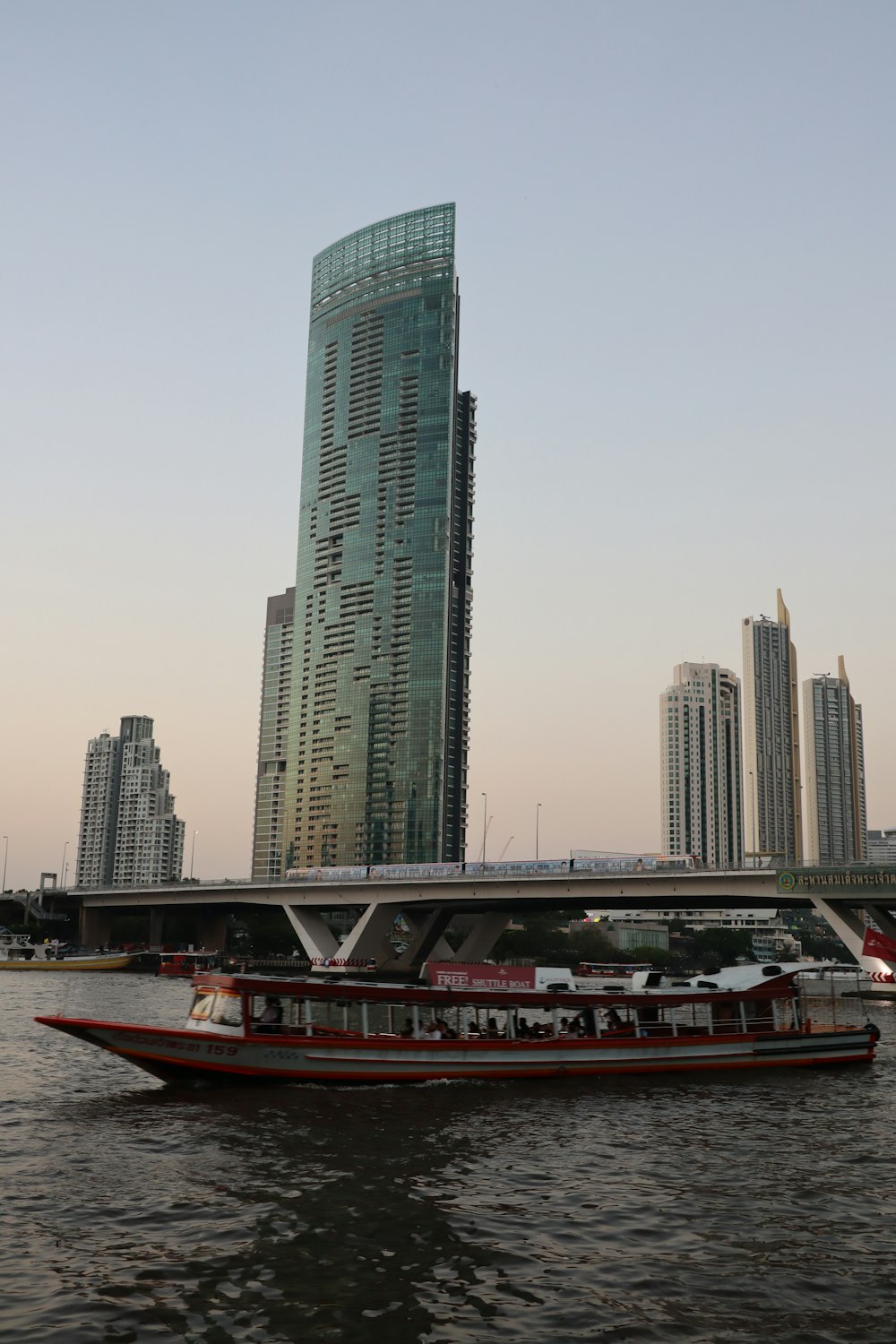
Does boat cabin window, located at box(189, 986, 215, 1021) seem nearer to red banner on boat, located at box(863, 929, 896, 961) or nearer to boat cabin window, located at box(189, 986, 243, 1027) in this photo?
boat cabin window, located at box(189, 986, 243, 1027)

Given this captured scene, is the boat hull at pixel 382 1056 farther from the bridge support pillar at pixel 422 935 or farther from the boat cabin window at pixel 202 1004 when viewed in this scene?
the bridge support pillar at pixel 422 935

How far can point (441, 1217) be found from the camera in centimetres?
2106

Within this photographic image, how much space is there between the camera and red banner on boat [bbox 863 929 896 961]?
8738 cm

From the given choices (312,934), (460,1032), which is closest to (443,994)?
(460,1032)

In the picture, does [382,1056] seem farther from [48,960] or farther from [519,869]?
[48,960]

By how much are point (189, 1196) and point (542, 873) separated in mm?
88080

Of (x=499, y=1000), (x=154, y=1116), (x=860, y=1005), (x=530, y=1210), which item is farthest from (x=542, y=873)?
(x=530, y=1210)

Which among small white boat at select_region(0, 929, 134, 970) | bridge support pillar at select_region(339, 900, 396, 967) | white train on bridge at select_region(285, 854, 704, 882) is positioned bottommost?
small white boat at select_region(0, 929, 134, 970)

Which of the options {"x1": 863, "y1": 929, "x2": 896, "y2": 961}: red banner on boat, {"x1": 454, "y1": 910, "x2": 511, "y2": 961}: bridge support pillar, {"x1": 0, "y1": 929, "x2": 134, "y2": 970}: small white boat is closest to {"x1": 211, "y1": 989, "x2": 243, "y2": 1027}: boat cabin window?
{"x1": 863, "y1": 929, "x2": 896, "y2": 961}: red banner on boat

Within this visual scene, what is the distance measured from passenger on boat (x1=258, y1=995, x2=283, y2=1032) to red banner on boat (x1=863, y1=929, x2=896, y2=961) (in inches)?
2552

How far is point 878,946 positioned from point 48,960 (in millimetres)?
80743

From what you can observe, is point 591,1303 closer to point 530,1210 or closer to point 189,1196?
point 530,1210

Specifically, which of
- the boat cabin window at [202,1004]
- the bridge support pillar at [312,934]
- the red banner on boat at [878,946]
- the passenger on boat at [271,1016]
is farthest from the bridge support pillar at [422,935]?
the passenger on boat at [271,1016]

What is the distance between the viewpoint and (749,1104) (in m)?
36.0
